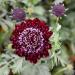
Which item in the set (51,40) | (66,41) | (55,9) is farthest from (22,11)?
(66,41)

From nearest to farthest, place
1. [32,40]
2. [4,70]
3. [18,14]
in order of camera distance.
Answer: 1. [32,40]
2. [4,70]
3. [18,14]

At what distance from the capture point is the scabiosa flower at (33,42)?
1.64 metres

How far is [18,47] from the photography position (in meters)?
1.66

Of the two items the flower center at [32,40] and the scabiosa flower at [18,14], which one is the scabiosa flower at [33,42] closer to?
the flower center at [32,40]

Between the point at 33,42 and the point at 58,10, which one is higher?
the point at 58,10

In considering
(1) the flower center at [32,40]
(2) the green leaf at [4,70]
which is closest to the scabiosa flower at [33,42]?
(1) the flower center at [32,40]

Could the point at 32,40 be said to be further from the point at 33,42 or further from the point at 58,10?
the point at 58,10

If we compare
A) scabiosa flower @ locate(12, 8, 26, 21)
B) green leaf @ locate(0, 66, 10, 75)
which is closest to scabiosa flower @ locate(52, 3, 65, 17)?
scabiosa flower @ locate(12, 8, 26, 21)

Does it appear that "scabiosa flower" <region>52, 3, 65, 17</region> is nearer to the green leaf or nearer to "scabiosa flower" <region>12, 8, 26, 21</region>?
"scabiosa flower" <region>12, 8, 26, 21</region>

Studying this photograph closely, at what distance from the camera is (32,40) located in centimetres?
164

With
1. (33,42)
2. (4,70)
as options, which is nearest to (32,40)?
(33,42)

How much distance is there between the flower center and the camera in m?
1.64

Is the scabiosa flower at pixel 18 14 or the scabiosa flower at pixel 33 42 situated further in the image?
the scabiosa flower at pixel 18 14

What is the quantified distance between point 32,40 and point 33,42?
10 mm
